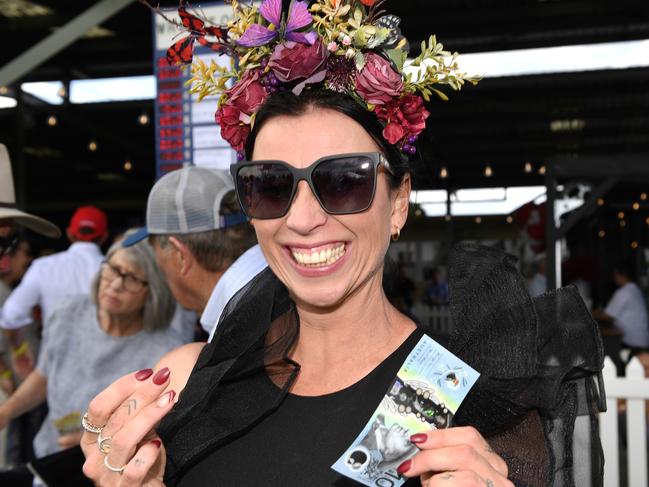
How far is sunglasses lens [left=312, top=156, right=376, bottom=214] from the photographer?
1.57 meters

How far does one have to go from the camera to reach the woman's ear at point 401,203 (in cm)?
175

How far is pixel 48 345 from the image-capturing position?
362cm

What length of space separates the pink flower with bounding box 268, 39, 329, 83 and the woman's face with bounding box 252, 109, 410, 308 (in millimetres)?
88

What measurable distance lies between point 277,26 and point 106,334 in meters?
2.33

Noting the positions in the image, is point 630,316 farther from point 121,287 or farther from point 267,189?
point 267,189

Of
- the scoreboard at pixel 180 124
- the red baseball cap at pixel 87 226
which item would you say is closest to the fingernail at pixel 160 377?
the scoreboard at pixel 180 124

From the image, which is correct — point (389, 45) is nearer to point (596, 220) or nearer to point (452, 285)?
point (452, 285)

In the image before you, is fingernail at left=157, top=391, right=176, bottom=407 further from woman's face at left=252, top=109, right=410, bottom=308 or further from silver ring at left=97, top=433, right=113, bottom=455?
woman's face at left=252, top=109, right=410, bottom=308

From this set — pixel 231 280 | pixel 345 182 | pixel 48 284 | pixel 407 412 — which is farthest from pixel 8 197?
pixel 48 284

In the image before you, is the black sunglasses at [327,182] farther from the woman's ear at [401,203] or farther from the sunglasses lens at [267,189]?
the woman's ear at [401,203]

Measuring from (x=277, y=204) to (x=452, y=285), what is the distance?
0.43 meters

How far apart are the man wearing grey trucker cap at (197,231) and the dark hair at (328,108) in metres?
1.32

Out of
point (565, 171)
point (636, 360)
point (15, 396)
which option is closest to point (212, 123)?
point (15, 396)

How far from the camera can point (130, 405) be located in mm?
1441
